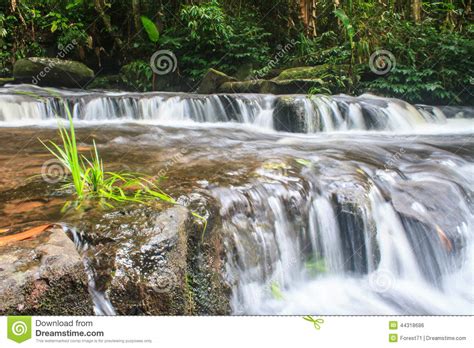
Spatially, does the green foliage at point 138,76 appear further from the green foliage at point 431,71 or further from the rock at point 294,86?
the green foliage at point 431,71

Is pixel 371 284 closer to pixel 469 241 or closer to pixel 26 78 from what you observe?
pixel 469 241

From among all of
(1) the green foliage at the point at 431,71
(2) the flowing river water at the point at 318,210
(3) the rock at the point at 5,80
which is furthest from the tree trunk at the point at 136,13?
(2) the flowing river water at the point at 318,210

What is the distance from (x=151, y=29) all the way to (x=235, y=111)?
14.9 feet

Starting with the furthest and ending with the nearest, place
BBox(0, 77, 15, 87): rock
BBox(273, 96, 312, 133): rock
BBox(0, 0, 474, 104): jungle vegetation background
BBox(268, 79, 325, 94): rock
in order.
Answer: BBox(0, 77, 15, 87): rock < BBox(0, 0, 474, 104): jungle vegetation background < BBox(268, 79, 325, 94): rock < BBox(273, 96, 312, 133): rock

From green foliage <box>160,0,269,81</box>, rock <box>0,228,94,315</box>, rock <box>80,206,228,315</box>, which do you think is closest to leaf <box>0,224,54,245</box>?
rock <box>0,228,94,315</box>

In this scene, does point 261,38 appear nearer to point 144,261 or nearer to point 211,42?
point 211,42

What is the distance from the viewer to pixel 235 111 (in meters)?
5.75

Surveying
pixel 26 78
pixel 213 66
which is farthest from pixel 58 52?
pixel 213 66

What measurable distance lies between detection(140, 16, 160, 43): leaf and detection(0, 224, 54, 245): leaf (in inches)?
328

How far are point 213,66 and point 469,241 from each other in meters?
7.16

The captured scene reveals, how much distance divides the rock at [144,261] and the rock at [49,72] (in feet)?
23.6

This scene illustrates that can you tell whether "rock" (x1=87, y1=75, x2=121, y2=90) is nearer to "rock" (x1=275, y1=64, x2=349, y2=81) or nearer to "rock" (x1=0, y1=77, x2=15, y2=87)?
"rock" (x1=0, y1=77, x2=15, y2=87)

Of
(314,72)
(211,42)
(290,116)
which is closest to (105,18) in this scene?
(211,42)

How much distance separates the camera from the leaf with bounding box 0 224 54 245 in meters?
1.46
